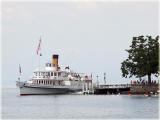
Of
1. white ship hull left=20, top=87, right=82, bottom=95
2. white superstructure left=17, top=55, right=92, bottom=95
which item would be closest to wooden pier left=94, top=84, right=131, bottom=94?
white superstructure left=17, top=55, right=92, bottom=95

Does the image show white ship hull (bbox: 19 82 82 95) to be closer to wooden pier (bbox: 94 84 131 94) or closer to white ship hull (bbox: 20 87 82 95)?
white ship hull (bbox: 20 87 82 95)

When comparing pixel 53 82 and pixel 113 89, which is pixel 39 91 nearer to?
pixel 53 82

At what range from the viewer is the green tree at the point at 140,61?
126562mm

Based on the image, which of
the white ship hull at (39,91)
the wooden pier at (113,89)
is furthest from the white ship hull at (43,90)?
the wooden pier at (113,89)

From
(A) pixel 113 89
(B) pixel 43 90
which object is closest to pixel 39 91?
(B) pixel 43 90

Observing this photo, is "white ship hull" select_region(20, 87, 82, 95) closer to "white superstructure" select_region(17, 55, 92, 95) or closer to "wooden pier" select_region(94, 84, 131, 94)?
"white superstructure" select_region(17, 55, 92, 95)

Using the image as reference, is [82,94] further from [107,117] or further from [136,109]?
[107,117]

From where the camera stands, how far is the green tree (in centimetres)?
12656

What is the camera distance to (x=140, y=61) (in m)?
127

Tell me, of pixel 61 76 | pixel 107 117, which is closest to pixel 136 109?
pixel 107 117

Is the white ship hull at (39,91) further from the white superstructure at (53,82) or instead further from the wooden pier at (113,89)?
the wooden pier at (113,89)

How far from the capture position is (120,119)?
6894 centimetres

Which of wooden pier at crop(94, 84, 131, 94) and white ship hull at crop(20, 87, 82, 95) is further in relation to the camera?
wooden pier at crop(94, 84, 131, 94)

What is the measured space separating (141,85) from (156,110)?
4301 cm
